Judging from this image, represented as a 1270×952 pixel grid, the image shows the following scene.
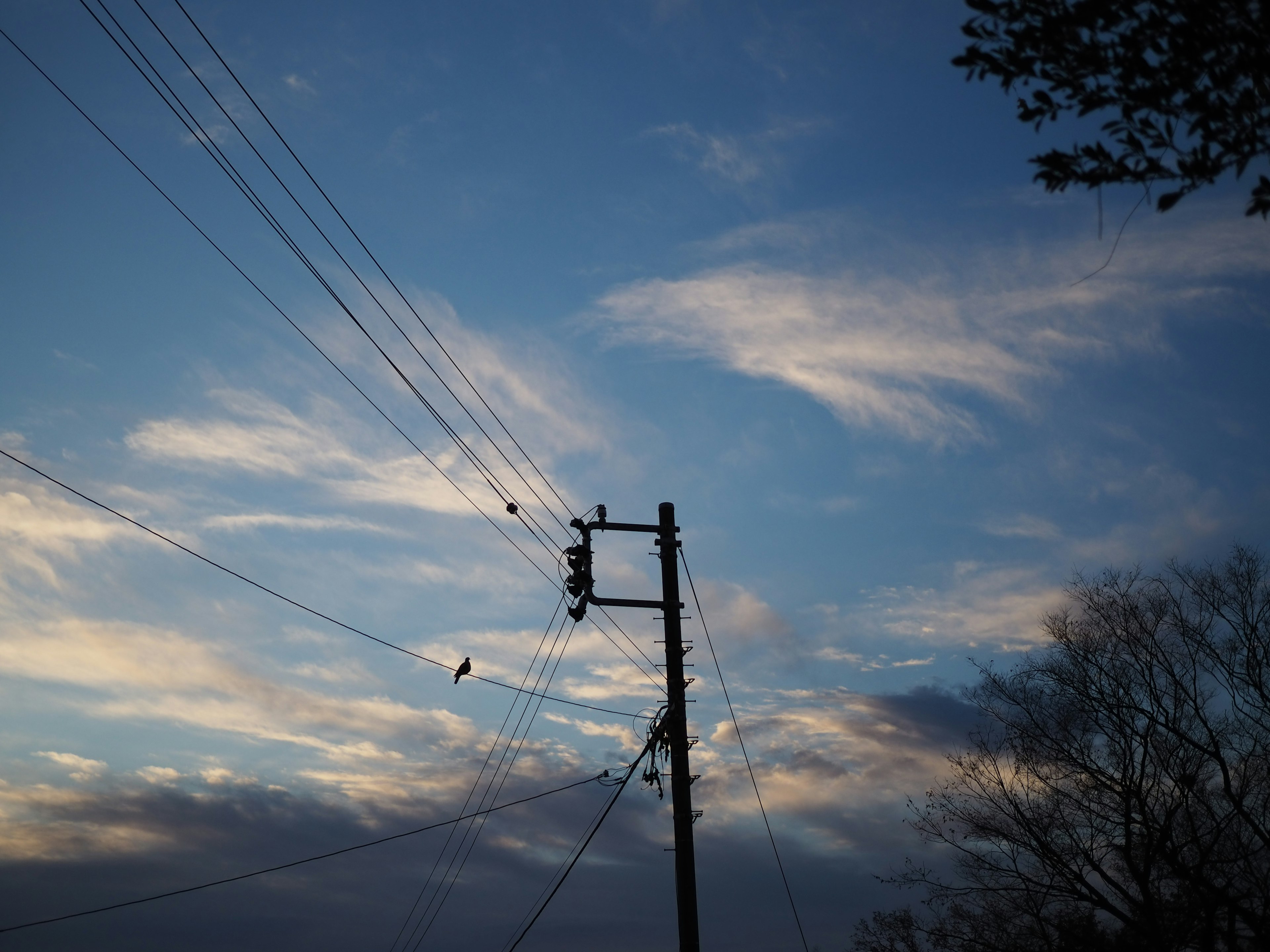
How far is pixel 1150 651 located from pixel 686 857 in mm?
15010

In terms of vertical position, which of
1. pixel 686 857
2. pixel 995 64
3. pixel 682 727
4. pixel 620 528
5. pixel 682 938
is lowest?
pixel 682 938

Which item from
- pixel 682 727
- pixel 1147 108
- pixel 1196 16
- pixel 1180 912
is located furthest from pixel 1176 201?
pixel 1180 912

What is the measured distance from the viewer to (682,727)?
1427 centimetres

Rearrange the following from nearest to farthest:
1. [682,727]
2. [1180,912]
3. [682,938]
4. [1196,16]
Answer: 1. [1196,16]
2. [682,938]
3. [682,727]
4. [1180,912]

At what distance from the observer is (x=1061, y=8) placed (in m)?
5.55

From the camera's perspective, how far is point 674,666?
14750 millimetres

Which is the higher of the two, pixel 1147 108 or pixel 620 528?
pixel 620 528

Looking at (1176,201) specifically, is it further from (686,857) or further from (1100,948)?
(1100,948)

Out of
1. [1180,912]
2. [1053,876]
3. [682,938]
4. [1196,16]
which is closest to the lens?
[1196,16]

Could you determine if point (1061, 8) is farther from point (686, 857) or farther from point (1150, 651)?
point (1150, 651)

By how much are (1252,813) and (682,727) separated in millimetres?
14257

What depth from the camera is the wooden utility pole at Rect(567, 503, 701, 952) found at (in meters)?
13.1

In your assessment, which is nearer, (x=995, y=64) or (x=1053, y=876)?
(x=995, y=64)

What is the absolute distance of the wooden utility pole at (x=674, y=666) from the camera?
42.9 ft
